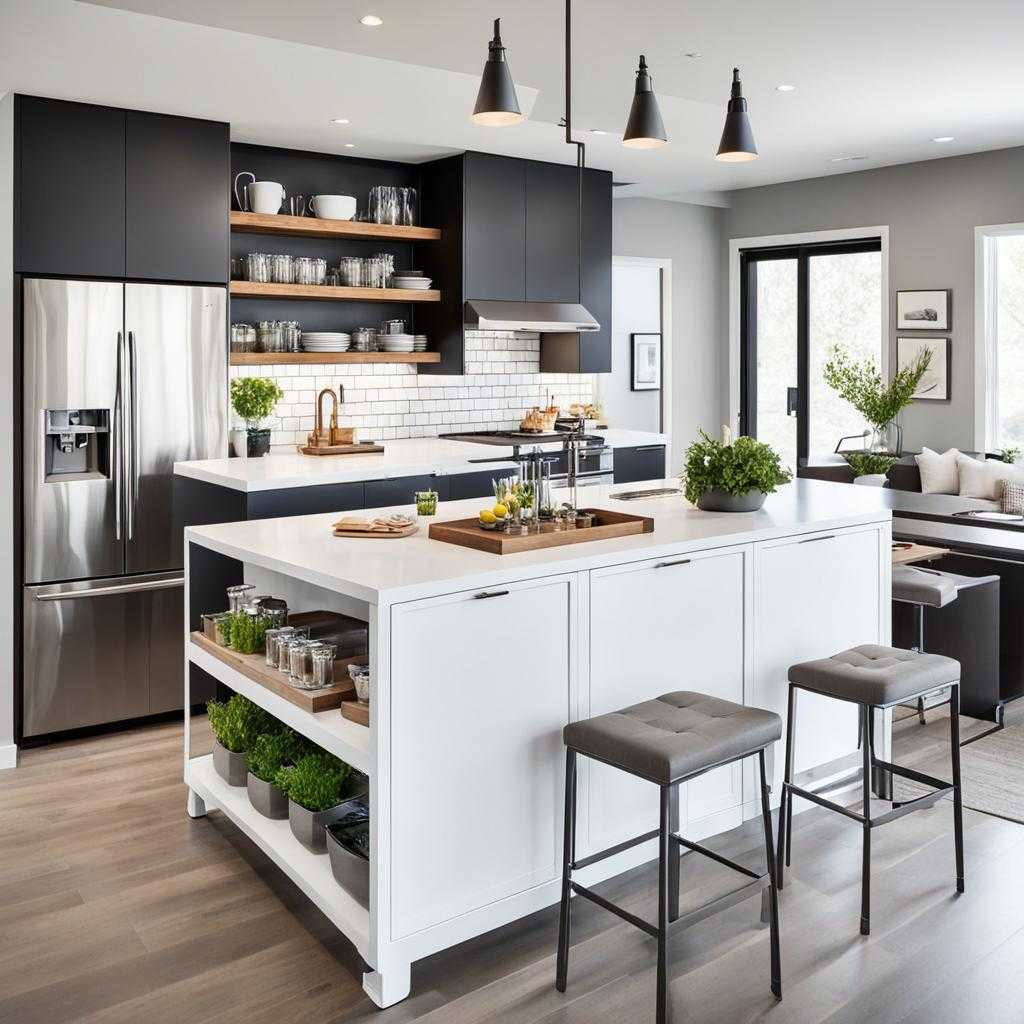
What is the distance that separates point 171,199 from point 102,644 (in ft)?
6.48

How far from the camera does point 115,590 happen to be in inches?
183

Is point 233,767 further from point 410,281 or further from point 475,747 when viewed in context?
point 410,281

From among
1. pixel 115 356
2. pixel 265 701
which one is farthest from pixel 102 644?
pixel 265 701

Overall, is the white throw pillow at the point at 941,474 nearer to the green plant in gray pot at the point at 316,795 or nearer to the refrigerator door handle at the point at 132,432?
the refrigerator door handle at the point at 132,432

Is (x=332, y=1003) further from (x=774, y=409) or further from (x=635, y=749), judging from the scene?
(x=774, y=409)

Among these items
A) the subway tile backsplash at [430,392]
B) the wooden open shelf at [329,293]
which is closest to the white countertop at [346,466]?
the subway tile backsplash at [430,392]

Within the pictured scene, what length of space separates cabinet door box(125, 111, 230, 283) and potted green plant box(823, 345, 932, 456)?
15.4 feet

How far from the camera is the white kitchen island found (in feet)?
8.32

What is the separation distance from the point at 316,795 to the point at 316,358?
3234 mm

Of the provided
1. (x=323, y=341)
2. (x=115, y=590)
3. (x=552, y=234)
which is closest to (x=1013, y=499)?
(x=552, y=234)

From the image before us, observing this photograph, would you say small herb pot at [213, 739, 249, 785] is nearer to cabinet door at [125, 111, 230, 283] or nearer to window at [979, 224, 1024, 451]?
cabinet door at [125, 111, 230, 283]

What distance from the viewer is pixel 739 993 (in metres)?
2.56

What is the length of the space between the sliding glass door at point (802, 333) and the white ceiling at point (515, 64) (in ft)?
6.27

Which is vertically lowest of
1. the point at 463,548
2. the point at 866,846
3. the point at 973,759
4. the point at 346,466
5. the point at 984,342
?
the point at 973,759
